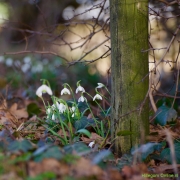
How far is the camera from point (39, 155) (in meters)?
1.41

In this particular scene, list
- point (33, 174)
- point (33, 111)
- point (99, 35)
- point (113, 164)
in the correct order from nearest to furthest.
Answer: point (33, 174) < point (113, 164) < point (33, 111) < point (99, 35)

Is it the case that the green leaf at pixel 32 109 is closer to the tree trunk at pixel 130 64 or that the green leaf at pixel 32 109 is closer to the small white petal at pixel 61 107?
the small white petal at pixel 61 107

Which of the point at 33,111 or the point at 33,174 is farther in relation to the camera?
the point at 33,111

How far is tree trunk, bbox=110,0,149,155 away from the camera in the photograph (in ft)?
6.41

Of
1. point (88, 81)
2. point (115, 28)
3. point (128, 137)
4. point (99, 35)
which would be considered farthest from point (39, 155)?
point (99, 35)

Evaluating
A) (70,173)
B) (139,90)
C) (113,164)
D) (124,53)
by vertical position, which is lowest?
(113,164)

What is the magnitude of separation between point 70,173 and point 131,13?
3.38 ft

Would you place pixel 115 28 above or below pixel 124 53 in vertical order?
above

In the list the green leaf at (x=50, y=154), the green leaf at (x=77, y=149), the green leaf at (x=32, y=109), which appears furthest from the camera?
the green leaf at (x=32, y=109)

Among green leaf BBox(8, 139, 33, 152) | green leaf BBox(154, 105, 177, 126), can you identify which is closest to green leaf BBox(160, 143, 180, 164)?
green leaf BBox(154, 105, 177, 126)

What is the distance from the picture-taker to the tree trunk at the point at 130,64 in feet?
6.41

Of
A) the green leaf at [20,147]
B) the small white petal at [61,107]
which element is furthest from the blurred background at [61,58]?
the green leaf at [20,147]

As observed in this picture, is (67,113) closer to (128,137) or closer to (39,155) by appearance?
(128,137)

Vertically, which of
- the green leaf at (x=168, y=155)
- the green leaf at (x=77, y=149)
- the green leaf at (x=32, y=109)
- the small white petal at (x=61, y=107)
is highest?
the small white petal at (x=61, y=107)
